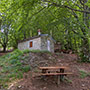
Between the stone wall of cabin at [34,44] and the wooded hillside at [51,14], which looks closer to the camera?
the wooded hillside at [51,14]

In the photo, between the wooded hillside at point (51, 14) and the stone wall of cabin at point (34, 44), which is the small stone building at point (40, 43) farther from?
the wooded hillside at point (51, 14)

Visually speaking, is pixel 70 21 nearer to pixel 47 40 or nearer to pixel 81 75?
pixel 81 75

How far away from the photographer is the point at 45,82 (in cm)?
488

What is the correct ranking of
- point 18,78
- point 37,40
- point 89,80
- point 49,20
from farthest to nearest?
point 37,40 → point 49,20 → point 89,80 → point 18,78

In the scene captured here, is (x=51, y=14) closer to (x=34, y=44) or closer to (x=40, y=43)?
(x=40, y=43)

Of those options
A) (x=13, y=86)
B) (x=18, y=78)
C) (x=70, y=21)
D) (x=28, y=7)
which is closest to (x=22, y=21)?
(x=28, y=7)

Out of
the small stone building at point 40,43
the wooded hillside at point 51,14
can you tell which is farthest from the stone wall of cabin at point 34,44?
the wooded hillside at point 51,14

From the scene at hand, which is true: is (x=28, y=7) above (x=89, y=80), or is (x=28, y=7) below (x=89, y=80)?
above

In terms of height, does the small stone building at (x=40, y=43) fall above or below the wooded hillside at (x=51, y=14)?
below

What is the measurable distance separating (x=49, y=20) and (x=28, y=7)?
2608 mm

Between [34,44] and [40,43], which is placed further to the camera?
[34,44]

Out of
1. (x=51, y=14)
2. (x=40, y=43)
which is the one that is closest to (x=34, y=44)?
(x=40, y=43)

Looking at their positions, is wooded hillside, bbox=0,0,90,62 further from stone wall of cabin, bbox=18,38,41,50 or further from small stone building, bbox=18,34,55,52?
stone wall of cabin, bbox=18,38,41,50

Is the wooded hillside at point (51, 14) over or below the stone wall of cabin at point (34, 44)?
over
